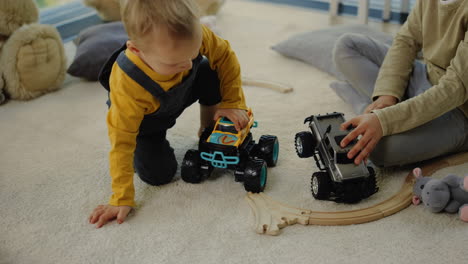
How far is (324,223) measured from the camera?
1.02 meters

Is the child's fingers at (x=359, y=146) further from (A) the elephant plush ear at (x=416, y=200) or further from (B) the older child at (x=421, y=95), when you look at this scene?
(A) the elephant plush ear at (x=416, y=200)

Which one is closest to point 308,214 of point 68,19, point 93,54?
point 93,54

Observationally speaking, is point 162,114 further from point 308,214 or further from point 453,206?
point 453,206

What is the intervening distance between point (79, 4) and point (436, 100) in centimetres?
182

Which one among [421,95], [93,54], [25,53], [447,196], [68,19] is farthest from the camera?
[68,19]

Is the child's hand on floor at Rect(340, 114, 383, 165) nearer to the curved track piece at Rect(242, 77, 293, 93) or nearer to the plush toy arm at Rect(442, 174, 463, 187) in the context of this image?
the plush toy arm at Rect(442, 174, 463, 187)

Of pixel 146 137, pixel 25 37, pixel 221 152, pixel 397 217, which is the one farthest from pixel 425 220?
pixel 25 37

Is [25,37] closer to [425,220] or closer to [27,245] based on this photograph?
[27,245]

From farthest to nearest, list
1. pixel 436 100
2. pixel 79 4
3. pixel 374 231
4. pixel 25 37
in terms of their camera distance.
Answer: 1. pixel 79 4
2. pixel 25 37
3. pixel 436 100
4. pixel 374 231

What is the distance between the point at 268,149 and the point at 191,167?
19 centimetres

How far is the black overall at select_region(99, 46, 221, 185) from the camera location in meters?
1.08

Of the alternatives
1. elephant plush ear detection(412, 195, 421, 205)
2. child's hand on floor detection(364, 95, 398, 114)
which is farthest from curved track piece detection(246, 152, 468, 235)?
child's hand on floor detection(364, 95, 398, 114)

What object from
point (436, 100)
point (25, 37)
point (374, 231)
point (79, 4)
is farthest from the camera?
point (79, 4)

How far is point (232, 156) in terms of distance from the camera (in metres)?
1.09
